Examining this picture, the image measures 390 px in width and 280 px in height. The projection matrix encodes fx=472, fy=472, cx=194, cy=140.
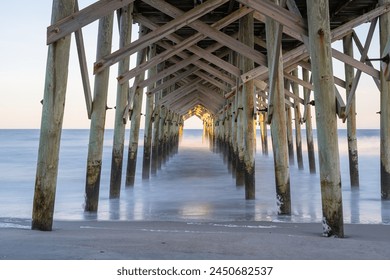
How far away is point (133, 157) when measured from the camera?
32.4 ft

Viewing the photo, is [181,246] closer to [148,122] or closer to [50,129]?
[50,129]

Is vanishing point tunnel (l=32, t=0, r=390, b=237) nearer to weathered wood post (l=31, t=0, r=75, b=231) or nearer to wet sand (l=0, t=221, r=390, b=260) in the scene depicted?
weathered wood post (l=31, t=0, r=75, b=231)

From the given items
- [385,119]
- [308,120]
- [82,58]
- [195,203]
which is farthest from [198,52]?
[308,120]

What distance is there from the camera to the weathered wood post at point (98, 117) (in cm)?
588

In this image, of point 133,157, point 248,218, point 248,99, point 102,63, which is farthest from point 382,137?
point 133,157

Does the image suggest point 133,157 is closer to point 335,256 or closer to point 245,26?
point 245,26

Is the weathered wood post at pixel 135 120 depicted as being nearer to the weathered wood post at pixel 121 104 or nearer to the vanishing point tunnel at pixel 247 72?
the vanishing point tunnel at pixel 247 72

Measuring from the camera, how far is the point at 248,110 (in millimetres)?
7727

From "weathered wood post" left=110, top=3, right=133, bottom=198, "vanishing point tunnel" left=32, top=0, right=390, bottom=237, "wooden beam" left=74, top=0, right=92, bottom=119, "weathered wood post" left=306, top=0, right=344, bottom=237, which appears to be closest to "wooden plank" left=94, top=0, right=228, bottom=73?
"vanishing point tunnel" left=32, top=0, right=390, bottom=237

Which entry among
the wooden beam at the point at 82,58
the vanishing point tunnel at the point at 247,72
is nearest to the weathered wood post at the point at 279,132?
the vanishing point tunnel at the point at 247,72

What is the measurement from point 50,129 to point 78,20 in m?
0.96

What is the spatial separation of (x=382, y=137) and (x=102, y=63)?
4.21 metres

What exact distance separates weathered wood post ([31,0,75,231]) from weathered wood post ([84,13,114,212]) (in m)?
1.76
